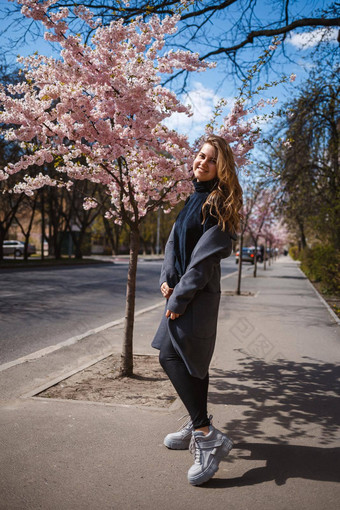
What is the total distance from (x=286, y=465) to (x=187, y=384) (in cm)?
85

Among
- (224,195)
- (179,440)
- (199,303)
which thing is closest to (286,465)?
(179,440)

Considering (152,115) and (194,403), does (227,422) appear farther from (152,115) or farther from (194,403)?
(152,115)

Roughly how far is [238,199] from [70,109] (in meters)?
2.45

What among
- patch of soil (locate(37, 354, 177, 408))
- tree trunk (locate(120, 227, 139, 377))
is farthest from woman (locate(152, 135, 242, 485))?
tree trunk (locate(120, 227, 139, 377))

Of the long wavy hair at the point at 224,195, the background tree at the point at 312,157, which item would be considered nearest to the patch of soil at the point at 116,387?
the long wavy hair at the point at 224,195

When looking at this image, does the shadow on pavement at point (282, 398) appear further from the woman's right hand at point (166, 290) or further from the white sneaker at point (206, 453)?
the woman's right hand at point (166, 290)

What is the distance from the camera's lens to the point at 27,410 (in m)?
4.11

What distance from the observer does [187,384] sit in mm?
3186

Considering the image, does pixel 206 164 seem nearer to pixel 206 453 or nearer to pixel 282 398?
pixel 206 453

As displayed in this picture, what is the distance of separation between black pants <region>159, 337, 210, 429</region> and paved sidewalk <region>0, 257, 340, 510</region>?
1.08 ft

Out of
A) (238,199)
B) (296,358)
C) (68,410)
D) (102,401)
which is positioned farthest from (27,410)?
(296,358)

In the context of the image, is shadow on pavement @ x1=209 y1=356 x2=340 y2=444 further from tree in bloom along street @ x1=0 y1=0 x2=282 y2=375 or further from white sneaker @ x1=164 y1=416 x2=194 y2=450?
tree in bloom along street @ x1=0 y1=0 x2=282 y2=375

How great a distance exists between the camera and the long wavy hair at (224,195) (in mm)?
3111

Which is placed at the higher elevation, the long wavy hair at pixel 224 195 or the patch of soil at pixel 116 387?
the long wavy hair at pixel 224 195
